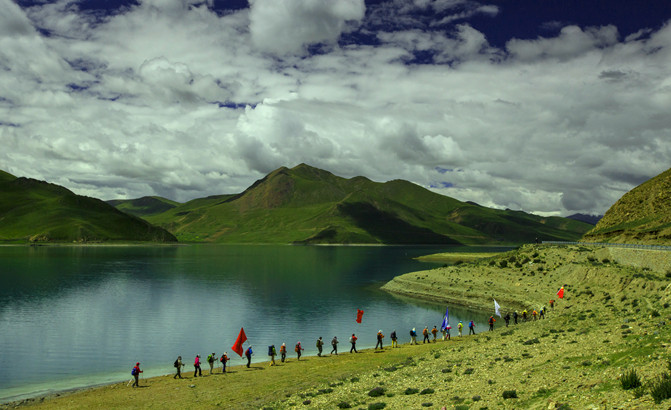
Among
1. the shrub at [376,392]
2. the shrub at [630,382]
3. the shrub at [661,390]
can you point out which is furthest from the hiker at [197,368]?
the shrub at [661,390]

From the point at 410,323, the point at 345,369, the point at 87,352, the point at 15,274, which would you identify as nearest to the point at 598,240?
the point at 410,323

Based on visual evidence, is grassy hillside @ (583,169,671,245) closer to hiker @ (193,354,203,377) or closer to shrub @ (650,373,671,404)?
shrub @ (650,373,671,404)

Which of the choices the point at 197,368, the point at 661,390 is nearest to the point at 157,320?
the point at 197,368

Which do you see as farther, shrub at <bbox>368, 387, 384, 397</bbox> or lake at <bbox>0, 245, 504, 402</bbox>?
lake at <bbox>0, 245, 504, 402</bbox>

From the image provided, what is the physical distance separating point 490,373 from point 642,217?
379ft

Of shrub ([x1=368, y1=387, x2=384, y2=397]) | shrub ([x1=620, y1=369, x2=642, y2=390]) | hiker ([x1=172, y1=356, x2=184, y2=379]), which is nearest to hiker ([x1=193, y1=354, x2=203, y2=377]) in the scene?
hiker ([x1=172, y1=356, x2=184, y2=379])

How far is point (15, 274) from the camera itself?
440 ft

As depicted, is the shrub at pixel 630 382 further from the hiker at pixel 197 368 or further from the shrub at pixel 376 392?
the hiker at pixel 197 368

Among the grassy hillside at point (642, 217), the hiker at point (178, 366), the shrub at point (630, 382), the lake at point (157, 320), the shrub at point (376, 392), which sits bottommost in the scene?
the lake at point (157, 320)

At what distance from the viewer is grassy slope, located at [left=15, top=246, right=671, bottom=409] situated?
21.0m

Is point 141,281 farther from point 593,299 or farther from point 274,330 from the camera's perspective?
point 593,299

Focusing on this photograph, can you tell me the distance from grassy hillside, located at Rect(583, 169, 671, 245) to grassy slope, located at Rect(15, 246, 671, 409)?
133 ft

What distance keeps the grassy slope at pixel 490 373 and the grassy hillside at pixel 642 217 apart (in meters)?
40.5

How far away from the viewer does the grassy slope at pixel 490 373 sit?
21.0 metres
